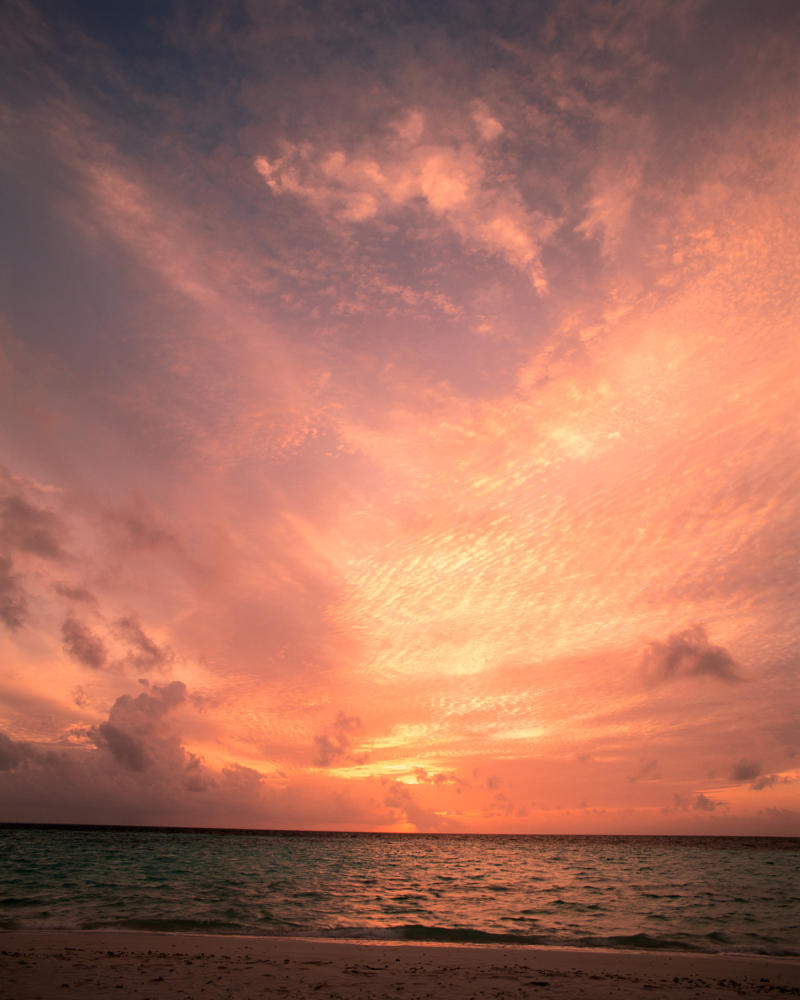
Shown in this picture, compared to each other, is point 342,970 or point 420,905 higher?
point 342,970

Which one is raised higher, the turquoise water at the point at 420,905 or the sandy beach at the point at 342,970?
the sandy beach at the point at 342,970

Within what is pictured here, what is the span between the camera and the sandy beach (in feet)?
44.9

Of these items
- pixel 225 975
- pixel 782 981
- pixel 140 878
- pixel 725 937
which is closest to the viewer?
pixel 225 975

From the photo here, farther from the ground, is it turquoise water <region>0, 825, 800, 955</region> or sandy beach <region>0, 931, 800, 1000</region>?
sandy beach <region>0, 931, 800, 1000</region>

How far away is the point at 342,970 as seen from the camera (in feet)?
52.5

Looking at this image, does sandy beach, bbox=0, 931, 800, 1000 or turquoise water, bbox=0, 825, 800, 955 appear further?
turquoise water, bbox=0, 825, 800, 955

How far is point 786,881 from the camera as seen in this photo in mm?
45812

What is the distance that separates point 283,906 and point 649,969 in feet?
65.6

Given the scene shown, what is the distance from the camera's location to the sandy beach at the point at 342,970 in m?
13.7

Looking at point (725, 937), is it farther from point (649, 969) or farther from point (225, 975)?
point (225, 975)

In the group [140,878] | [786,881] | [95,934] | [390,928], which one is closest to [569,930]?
[390,928]

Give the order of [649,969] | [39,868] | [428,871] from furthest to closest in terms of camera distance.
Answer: [428,871] < [39,868] < [649,969]

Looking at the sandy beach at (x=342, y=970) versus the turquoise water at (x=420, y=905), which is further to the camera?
the turquoise water at (x=420, y=905)

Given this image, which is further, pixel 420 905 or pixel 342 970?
pixel 420 905
